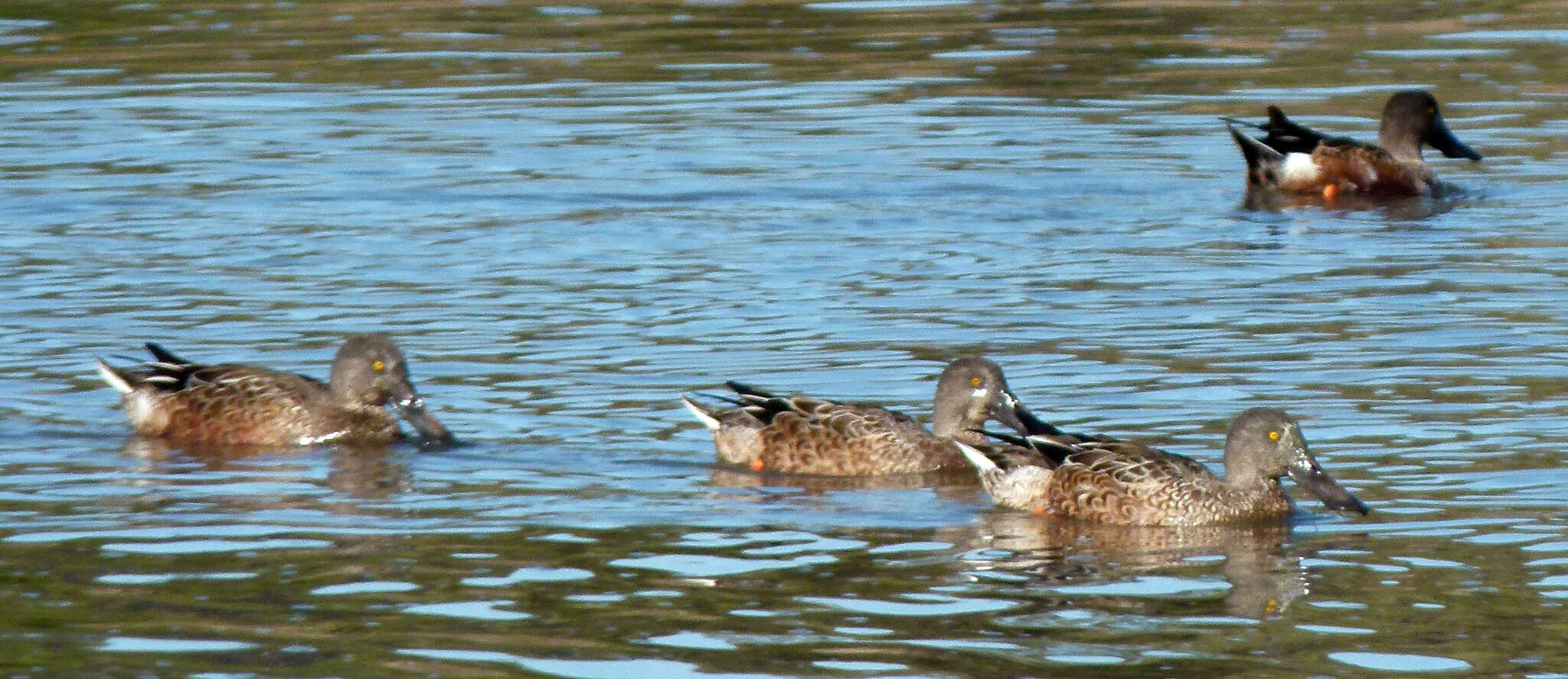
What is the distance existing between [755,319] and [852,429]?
289 cm

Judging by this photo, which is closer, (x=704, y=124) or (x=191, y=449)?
(x=191, y=449)

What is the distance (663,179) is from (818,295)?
4.23 metres

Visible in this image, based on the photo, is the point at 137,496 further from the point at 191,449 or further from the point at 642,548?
the point at 642,548

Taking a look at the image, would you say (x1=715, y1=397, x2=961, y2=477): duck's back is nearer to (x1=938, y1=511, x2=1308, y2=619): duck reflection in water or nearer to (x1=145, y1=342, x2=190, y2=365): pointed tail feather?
(x1=938, y1=511, x2=1308, y2=619): duck reflection in water

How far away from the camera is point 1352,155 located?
60.4 ft

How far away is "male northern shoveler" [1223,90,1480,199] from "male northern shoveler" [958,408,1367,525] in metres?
8.29

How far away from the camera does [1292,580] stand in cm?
873

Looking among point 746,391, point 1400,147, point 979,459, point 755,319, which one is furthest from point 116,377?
point 1400,147

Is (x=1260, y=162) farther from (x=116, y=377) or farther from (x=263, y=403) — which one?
(x=116, y=377)

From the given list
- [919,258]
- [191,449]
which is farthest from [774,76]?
[191,449]

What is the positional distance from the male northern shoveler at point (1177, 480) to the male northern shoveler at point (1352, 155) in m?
8.29

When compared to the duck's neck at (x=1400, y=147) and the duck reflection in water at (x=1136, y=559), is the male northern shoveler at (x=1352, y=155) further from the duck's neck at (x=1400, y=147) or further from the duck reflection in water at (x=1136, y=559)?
the duck reflection in water at (x=1136, y=559)

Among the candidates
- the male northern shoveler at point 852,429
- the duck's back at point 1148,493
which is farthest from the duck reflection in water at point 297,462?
the duck's back at point 1148,493

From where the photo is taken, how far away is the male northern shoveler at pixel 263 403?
37.9 ft
